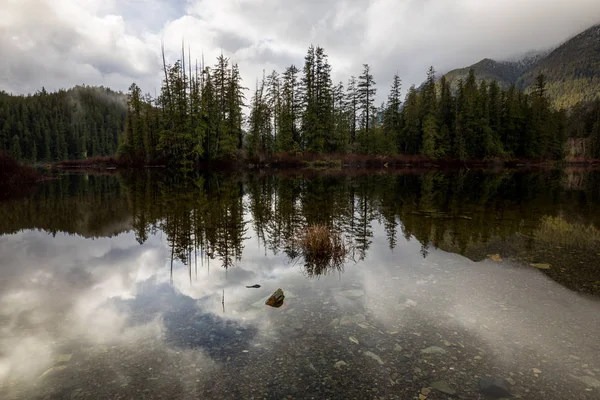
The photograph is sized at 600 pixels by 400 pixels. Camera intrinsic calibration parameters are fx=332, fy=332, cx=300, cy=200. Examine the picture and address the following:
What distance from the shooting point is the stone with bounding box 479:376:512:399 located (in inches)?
172

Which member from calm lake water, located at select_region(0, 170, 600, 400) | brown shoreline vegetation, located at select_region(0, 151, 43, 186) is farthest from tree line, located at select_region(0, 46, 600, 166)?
calm lake water, located at select_region(0, 170, 600, 400)

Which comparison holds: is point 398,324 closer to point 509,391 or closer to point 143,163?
point 509,391

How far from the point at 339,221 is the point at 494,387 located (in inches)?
442

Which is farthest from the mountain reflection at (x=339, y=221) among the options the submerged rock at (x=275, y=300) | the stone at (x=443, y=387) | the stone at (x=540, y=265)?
the stone at (x=443, y=387)

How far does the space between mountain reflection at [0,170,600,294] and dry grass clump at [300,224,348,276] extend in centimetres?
9

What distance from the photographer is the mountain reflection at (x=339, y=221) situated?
Result: 35.1ft

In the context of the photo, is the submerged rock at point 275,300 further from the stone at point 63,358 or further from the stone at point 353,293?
the stone at point 63,358

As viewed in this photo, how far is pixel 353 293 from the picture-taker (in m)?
7.81

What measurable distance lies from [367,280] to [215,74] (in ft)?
201

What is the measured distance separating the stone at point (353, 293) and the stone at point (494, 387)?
3235 millimetres

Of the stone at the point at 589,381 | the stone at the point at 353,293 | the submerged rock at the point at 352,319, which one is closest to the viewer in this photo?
the stone at the point at 589,381

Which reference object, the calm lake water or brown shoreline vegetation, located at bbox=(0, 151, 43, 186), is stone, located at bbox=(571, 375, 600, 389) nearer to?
the calm lake water

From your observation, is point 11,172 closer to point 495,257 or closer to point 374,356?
point 374,356

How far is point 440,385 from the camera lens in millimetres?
4551
